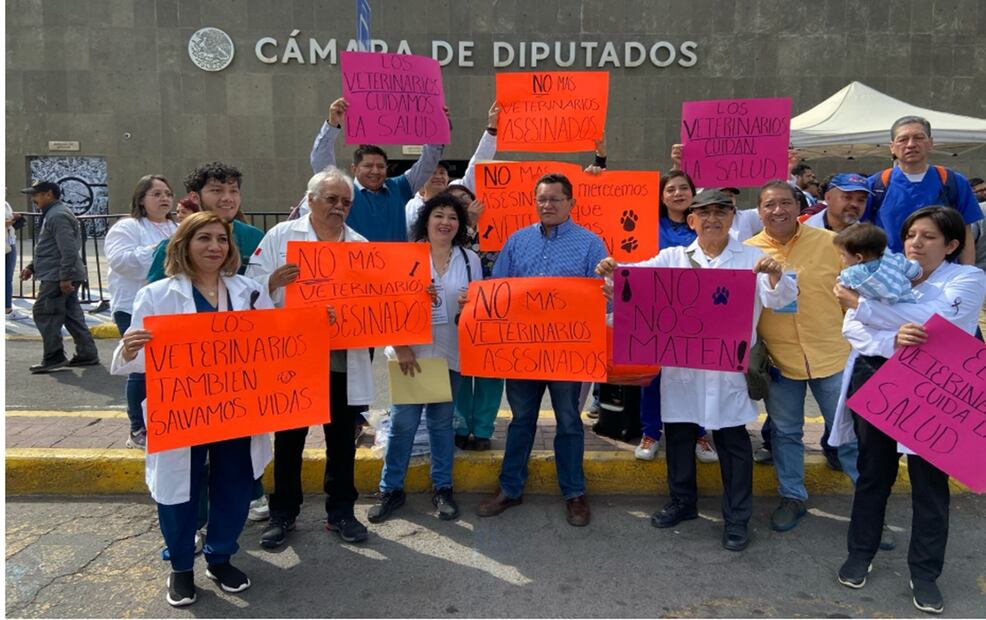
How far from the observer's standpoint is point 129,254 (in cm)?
504

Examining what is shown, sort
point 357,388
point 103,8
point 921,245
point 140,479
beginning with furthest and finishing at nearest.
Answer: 1. point 103,8
2. point 140,479
3. point 357,388
4. point 921,245

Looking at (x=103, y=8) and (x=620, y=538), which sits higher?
(x=103, y=8)

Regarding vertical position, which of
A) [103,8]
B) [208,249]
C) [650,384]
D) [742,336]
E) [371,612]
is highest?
[103,8]

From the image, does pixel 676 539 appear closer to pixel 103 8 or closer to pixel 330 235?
pixel 330 235

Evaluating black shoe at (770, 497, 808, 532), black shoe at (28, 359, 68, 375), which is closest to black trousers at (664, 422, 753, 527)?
black shoe at (770, 497, 808, 532)

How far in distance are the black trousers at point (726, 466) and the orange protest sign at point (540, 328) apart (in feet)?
1.87

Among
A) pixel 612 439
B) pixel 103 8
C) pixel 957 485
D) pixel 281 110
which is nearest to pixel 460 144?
pixel 281 110

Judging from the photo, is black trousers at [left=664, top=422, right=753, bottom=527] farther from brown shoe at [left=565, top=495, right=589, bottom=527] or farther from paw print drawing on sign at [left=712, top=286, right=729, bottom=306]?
paw print drawing on sign at [left=712, top=286, right=729, bottom=306]

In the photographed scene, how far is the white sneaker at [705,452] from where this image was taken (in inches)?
178

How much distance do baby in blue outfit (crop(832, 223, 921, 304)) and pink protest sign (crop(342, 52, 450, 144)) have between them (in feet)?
9.22

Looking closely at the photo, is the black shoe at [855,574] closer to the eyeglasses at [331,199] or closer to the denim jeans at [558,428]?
the denim jeans at [558,428]

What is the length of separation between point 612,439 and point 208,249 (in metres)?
3.06

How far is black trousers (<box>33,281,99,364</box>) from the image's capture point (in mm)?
7125

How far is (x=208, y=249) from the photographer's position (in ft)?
10.3
